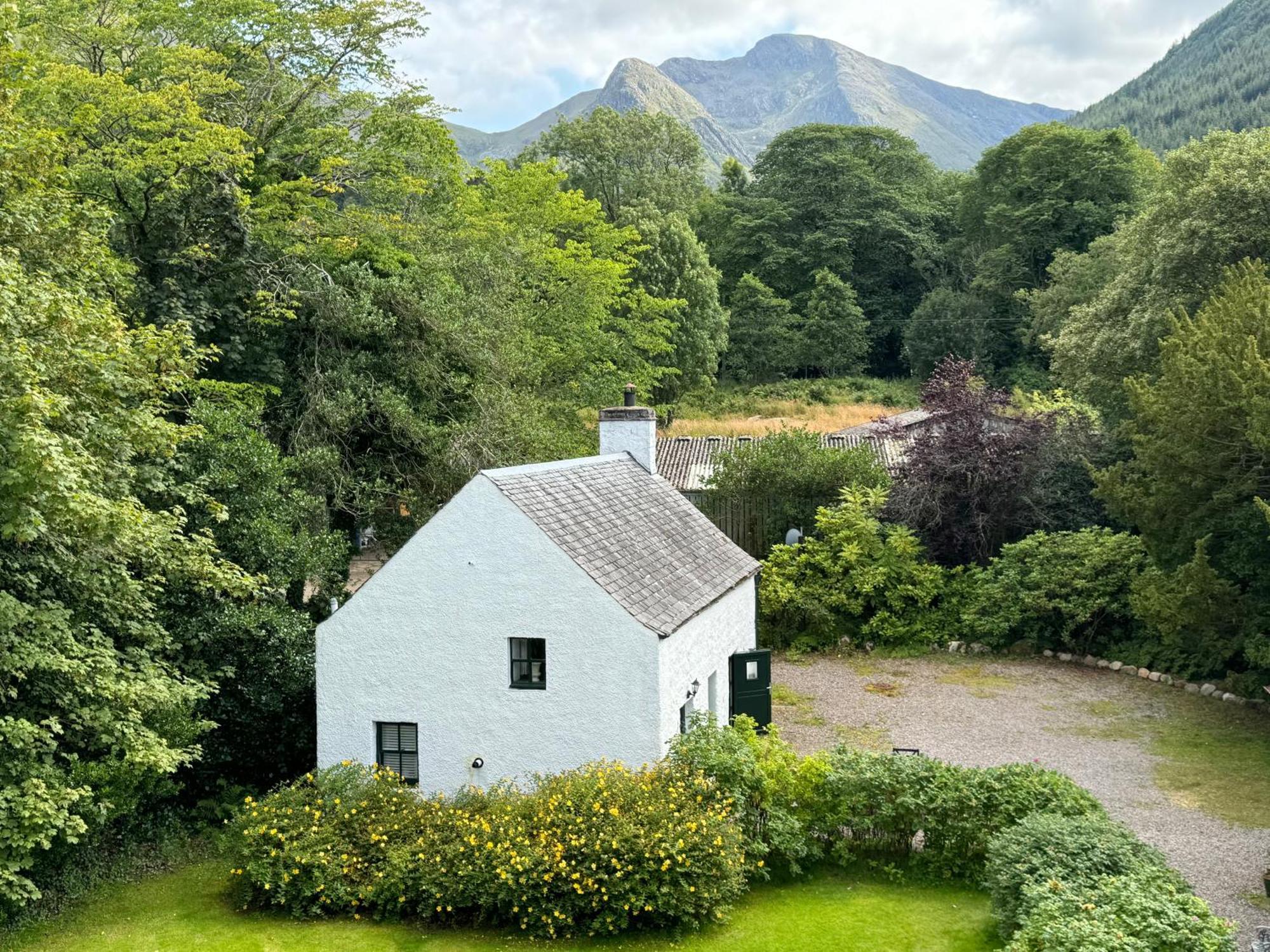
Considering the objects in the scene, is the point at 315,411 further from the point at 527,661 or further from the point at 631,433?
the point at 527,661

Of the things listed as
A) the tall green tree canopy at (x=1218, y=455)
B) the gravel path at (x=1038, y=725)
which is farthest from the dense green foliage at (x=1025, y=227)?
the tall green tree canopy at (x=1218, y=455)

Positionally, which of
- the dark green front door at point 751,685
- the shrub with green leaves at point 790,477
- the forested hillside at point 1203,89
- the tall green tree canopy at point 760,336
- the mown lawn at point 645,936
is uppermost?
the forested hillside at point 1203,89

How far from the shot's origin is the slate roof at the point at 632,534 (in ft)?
51.0

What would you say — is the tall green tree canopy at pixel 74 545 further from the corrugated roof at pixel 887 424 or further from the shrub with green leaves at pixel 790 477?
the corrugated roof at pixel 887 424

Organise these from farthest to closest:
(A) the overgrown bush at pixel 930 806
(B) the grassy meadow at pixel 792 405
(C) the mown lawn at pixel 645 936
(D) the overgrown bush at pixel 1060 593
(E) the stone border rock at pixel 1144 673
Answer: (B) the grassy meadow at pixel 792 405, (D) the overgrown bush at pixel 1060 593, (E) the stone border rock at pixel 1144 673, (A) the overgrown bush at pixel 930 806, (C) the mown lawn at pixel 645 936

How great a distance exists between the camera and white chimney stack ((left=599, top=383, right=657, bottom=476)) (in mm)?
21750

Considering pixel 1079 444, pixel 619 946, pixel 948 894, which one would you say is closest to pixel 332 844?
pixel 619 946

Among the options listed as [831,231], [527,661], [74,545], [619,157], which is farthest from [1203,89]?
[74,545]

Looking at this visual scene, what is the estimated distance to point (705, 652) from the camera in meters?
17.7

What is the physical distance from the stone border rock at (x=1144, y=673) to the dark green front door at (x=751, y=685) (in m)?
9.38

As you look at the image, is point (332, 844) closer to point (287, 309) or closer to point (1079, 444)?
point (287, 309)

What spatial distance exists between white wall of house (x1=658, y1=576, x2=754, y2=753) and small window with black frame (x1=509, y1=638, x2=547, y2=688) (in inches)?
72.5

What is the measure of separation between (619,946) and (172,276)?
1607cm

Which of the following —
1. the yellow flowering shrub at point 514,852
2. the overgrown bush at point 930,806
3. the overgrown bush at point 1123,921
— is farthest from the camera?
the overgrown bush at point 930,806
